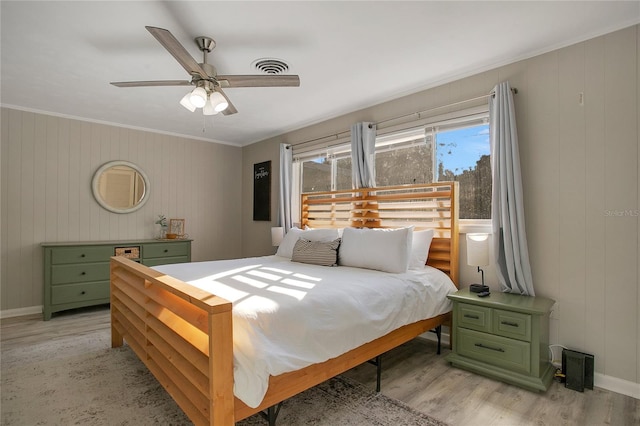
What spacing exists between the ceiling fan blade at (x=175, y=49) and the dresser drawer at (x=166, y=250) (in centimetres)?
304

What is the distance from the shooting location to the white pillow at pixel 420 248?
301 cm

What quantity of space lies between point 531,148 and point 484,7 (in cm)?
117

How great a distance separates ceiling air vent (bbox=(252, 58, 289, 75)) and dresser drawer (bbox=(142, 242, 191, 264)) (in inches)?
115

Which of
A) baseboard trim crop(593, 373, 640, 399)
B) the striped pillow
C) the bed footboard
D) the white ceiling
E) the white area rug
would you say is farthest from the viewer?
the striped pillow

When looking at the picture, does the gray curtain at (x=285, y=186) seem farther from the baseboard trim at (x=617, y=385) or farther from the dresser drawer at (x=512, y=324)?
the baseboard trim at (x=617, y=385)

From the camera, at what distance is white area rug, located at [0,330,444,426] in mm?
1921

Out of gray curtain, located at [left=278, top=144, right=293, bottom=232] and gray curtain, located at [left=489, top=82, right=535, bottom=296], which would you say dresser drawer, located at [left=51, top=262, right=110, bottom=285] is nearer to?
gray curtain, located at [left=278, top=144, right=293, bottom=232]

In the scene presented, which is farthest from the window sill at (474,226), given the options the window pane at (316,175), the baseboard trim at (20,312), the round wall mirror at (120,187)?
the baseboard trim at (20,312)

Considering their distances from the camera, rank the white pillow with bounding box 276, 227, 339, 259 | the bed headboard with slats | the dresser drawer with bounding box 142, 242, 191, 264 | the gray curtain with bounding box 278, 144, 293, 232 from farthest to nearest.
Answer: the gray curtain with bounding box 278, 144, 293, 232
the dresser drawer with bounding box 142, 242, 191, 264
the white pillow with bounding box 276, 227, 339, 259
the bed headboard with slats

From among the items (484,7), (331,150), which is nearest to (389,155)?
(331,150)

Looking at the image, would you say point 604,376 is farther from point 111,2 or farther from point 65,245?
point 65,245

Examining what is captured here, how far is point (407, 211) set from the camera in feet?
11.2

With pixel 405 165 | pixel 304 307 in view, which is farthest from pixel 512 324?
pixel 405 165

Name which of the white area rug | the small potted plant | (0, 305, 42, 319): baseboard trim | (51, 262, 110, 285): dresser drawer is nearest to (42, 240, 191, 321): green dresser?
(51, 262, 110, 285): dresser drawer
